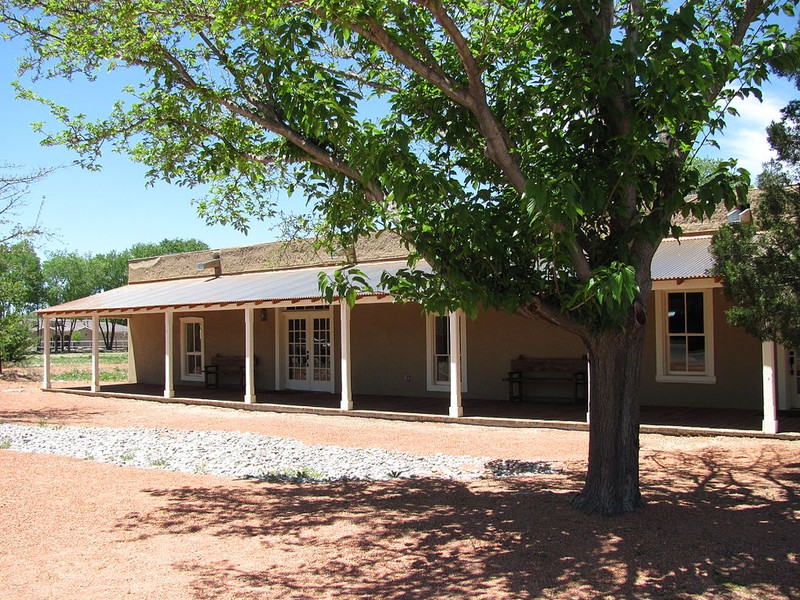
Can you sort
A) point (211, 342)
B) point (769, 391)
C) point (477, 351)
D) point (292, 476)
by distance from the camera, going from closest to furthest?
point (292, 476), point (769, 391), point (477, 351), point (211, 342)

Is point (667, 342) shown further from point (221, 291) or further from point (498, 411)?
point (221, 291)

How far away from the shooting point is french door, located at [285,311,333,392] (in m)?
17.8

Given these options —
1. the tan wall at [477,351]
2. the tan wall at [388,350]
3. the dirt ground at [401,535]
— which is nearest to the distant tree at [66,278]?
the tan wall at [477,351]

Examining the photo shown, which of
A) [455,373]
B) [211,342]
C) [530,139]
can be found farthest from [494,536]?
[211,342]

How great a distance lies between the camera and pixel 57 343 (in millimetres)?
73938

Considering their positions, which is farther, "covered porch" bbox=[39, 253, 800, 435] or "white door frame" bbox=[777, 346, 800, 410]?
"covered porch" bbox=[39, 253, 800, 435]

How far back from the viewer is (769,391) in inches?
391

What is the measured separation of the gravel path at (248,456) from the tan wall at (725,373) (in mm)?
4991

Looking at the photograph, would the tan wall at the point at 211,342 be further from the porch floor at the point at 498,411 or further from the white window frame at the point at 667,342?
the white window frame at the point at 667,342

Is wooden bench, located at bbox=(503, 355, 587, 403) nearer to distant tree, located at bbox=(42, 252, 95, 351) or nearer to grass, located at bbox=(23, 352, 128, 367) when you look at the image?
grass, located at bbox=(23, 352, 128, 367)

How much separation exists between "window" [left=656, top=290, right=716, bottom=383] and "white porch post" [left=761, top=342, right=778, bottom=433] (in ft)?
7.62

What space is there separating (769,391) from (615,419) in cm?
507

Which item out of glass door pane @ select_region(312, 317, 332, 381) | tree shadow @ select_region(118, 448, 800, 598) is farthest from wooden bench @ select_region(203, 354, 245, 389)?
tree shadow @ select_region(118, 448, 800, 598)

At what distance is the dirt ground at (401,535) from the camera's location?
4.64 meters
